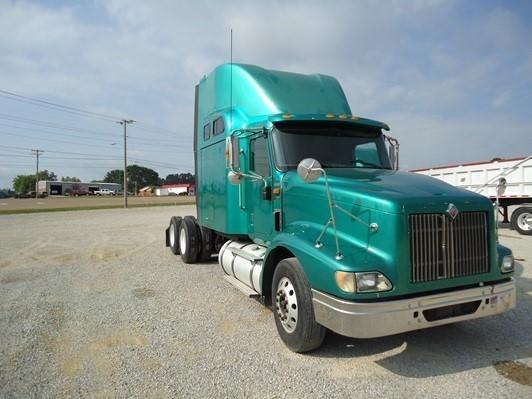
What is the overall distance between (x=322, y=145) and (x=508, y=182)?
12.7 meters

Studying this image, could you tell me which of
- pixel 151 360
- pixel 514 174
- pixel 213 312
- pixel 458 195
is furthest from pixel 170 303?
pixel 514 174

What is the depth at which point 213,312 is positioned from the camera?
5.72 meters

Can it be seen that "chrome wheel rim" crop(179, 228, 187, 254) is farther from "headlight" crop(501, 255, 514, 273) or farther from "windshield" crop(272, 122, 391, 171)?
"headlight" crop(501, 255, 514, 273)

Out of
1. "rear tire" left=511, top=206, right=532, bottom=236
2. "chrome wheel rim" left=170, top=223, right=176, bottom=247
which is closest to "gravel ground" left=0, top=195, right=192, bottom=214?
"chrome wheel rim" left=170, top=223, right=176, bottom=247

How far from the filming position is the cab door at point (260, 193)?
217 inches

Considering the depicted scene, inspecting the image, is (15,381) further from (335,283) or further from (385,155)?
(385,155)

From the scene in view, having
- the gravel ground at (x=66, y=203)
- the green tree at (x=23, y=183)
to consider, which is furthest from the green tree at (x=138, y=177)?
the gravel ground at (x=66, y=203)

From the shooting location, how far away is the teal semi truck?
3.67 metres

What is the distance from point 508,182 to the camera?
14.9m

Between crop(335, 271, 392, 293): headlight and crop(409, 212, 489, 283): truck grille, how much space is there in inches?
12.2

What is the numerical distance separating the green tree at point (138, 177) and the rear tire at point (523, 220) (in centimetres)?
14462

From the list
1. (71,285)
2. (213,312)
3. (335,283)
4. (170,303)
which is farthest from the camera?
(71,285)

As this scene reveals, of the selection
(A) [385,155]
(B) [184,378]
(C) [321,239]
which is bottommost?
(B) [184,378]

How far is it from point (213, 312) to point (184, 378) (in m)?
2.00
